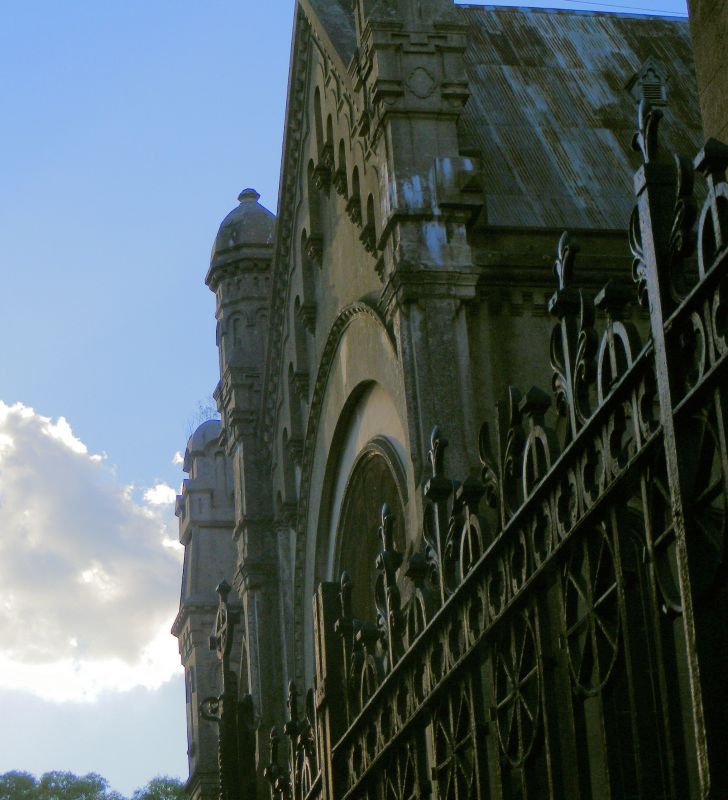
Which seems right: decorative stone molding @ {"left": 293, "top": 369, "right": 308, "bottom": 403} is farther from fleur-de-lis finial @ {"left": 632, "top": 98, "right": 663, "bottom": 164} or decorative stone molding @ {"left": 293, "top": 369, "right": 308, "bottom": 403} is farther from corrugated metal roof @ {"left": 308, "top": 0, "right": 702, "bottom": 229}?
fleur-de-lis finial @ {"left": 632, "top": 98, "right": 663, "bottom": 164}

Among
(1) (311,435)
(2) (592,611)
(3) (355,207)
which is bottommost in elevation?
(2) (592,611)

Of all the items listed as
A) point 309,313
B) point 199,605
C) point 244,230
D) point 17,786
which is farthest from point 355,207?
point 17,786

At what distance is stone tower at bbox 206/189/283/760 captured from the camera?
29.6 meters

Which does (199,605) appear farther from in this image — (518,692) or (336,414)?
(518,692)

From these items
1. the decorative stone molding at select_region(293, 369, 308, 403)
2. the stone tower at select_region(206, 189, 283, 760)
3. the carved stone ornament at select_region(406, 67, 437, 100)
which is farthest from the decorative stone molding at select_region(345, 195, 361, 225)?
the stone tower at select_region(206, 189, 283, 760)

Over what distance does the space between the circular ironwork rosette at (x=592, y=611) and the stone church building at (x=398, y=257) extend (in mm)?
8766

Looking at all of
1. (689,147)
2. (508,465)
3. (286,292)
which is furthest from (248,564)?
(508,465)

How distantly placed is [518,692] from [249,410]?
2580cm

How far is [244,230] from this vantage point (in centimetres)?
3269

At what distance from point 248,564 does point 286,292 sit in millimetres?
4741

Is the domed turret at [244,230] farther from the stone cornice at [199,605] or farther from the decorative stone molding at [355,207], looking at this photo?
the stone cornice at [199,605]

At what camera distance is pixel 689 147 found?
23016mm

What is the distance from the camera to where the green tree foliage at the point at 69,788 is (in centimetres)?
7381

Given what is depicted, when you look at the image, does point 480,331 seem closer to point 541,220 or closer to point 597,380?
point 541,220
